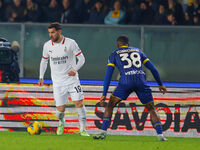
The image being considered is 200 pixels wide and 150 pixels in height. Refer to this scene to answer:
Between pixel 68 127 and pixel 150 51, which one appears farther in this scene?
pixel 150 51

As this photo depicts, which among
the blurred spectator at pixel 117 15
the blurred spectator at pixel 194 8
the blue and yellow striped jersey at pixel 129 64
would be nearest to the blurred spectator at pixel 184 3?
the blurred spectator at pixel 194 8

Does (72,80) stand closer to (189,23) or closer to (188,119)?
(188,119)

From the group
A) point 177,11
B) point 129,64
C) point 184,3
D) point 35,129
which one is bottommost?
point 35,129

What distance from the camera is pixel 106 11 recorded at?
610 inches

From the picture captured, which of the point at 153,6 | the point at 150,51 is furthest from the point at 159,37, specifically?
the point at 153,6

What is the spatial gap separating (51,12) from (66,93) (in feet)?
18.5

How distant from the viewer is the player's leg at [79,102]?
10.5 metres

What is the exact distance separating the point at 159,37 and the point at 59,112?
181 inches

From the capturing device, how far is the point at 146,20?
49.9ft

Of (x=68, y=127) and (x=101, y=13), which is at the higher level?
(x=101, y=13)

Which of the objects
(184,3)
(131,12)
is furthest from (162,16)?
(184,3)

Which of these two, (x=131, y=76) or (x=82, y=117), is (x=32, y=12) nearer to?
(x=82, y=117)

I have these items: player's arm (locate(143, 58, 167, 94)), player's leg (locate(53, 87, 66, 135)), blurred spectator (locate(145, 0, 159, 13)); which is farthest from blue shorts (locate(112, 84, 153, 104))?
blurred spectator (locate(145, 0, 159, 13))

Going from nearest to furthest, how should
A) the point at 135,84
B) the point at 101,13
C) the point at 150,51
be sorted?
1. the point at 135,84
2. the point at 150,51
3. the point at 101,13
